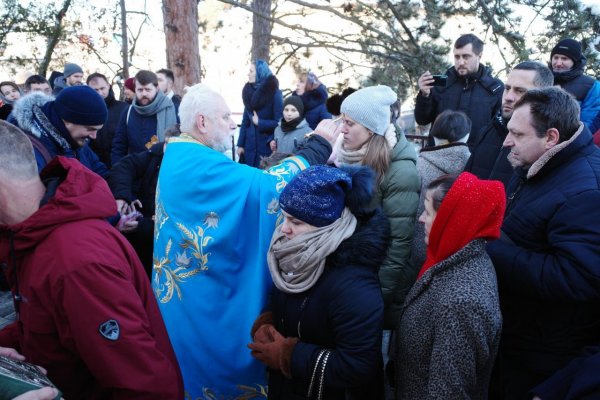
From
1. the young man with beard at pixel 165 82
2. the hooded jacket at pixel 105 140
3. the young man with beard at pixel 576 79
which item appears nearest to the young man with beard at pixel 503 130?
the young man with beard at pixel 576 79

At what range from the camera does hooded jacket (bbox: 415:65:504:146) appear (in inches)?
163

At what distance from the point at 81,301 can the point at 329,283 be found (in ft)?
2.88

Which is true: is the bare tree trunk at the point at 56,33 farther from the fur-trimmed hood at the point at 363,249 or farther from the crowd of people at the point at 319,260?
the fur-trimmed hood at the point at 363,249

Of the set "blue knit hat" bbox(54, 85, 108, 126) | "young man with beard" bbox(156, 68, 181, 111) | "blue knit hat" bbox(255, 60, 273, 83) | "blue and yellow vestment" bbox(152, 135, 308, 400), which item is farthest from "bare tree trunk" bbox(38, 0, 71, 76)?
"blue and yellow vestment" bbox(152, 135, 308, 400)

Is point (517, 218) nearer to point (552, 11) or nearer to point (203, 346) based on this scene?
point (203, 346)

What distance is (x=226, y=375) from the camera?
259 centimetres

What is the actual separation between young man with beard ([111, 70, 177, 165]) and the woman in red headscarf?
3.83 metres

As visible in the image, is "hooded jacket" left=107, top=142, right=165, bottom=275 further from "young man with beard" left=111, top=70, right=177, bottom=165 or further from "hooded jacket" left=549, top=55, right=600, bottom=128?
"hooded jacket" left=549, top=55, right=600, bottom=128

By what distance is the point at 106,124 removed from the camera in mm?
5559

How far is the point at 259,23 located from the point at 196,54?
355 centimetres

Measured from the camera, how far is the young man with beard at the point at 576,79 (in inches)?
173

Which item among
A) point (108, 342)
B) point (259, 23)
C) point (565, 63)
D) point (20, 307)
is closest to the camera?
point (108, 342)

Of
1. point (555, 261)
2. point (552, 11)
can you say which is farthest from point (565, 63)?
point (555, 261)

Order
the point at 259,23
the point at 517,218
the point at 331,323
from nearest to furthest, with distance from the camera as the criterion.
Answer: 1. the point at 331,323
2. the point at 517,218
3. the point at 259,23
